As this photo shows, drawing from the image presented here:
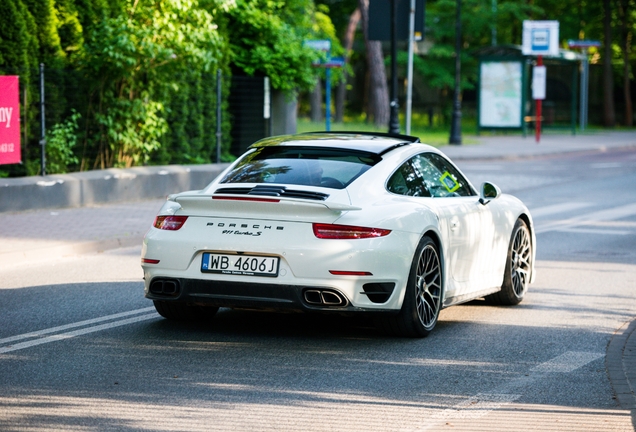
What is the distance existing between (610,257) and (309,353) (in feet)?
20.3

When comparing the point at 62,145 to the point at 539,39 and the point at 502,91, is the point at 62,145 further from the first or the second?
the point at 502,91

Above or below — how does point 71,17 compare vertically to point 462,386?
above

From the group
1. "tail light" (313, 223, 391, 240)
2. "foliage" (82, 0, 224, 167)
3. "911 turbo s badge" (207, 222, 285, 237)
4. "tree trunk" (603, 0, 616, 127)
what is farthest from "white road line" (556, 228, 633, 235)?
"tree trunk" (603, 0, 616, 127)

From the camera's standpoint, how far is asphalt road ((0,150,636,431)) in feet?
18.3

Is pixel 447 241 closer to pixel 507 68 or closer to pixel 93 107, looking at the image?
pixel 93 107

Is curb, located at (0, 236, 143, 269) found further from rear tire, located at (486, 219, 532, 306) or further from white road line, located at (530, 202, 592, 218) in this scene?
white road line, located at (530, 202, 592, 218)

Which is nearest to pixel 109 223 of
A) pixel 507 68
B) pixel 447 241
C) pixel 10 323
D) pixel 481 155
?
pixel 10 323

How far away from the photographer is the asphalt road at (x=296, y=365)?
18.3 feet

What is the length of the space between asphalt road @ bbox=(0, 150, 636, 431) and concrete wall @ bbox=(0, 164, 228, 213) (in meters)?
4.53

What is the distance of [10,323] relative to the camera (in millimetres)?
8102

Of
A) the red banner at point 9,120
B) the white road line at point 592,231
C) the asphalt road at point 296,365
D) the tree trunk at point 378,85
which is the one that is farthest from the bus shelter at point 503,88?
the asphalt road at point 296,365

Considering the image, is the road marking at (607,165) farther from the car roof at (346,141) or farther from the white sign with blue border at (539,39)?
the car roof at (346,141)

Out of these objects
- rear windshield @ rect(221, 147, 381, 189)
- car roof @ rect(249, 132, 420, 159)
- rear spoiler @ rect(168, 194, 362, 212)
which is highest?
car roof @ rect(249, 132, 420, 159)

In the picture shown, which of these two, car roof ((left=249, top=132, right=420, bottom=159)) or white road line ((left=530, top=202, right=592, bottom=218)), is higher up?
car roof ((left=249, top=132, right=420, bottom=159))
